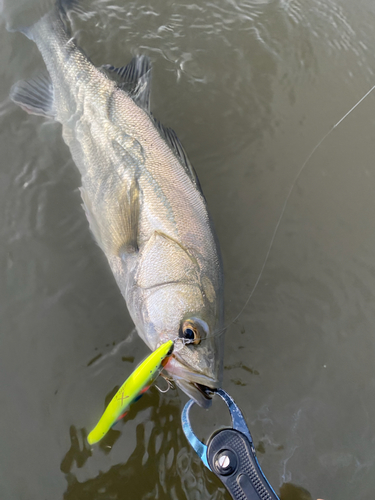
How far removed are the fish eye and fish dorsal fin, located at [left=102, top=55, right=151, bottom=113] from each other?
1.73 m

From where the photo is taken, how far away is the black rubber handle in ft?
6.73

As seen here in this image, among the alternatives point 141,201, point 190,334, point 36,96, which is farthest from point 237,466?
point 36,96

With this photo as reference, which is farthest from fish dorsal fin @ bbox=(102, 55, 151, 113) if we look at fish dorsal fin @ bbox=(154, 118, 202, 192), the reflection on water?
the reflection on water

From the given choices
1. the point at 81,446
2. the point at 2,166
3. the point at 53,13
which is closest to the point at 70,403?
the point at 81,446

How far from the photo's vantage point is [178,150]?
2699 millimetres

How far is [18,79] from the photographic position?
3.53m

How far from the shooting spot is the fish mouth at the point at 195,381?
2000 millimetres

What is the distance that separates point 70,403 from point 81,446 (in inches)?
10.8

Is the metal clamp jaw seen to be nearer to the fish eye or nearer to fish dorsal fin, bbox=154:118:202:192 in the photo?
the fish eye

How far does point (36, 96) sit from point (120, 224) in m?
1.56

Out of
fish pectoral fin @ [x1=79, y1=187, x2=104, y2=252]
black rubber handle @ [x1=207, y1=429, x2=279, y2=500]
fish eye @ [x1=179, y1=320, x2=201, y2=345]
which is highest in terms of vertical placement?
fish pectoral fin @ [x1=79, y1=187, x2=104, y2=252]

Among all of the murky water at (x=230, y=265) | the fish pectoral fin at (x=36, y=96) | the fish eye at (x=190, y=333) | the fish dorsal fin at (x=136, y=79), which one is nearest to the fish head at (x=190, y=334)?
the fish eye at (x=190, y=333)

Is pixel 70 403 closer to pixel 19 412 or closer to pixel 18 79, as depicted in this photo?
pixel 19 412

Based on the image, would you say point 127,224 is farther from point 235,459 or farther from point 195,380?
point 235,459
